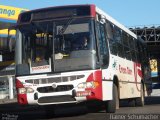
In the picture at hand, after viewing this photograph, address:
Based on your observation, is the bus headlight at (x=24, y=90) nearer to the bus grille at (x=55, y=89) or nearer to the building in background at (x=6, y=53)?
the bus grille at (x=55, y=89)

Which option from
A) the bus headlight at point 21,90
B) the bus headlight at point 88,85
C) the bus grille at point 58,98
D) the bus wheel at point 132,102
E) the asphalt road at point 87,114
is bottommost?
the asphalt road at point 87,114

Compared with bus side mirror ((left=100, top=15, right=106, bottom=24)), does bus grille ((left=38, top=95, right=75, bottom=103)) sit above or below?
below

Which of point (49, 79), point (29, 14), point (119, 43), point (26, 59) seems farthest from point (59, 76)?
point (119, 43)

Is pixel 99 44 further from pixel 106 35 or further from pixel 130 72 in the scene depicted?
pixel 130 72

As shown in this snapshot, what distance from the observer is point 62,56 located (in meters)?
13.5

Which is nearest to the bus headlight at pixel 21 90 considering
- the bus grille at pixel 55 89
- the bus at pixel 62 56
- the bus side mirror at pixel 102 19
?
the bus at pixel 62 56

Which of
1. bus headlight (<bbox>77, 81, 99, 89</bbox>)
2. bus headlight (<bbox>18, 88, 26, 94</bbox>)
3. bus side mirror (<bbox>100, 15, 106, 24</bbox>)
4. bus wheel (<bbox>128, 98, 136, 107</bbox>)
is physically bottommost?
bus wheel (<bbox>128, 98, 136, 107</bbox>)

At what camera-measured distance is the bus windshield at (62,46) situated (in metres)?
13.5

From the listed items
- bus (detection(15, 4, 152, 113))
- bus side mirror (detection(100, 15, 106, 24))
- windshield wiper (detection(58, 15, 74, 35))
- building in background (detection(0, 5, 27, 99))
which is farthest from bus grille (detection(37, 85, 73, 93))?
building in background (detection(0, 5, 27, 99))

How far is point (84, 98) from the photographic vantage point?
13.6m

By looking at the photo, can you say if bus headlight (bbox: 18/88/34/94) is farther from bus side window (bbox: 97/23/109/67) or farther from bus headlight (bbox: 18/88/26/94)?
bus side window (bbox: 97/23/109/67)

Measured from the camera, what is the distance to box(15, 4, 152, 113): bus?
13.5 metres

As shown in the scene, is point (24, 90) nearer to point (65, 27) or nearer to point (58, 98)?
point (58, 98)

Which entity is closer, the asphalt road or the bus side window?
the asphalt road
